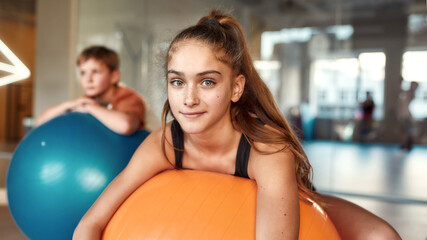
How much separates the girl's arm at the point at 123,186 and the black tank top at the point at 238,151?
46 mm

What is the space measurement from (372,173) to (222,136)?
10.9 feet

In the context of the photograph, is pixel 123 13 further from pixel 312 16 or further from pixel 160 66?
pixel 160 66

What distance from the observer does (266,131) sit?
3.90ft

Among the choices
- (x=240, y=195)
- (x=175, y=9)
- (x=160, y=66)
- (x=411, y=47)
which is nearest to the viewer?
(x=240, y=195)

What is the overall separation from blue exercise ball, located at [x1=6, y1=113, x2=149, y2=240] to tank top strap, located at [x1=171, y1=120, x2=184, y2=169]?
0.46 metres

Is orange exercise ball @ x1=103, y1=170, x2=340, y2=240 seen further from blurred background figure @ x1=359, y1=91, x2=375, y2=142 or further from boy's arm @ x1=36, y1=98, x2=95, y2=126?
blurred background figure @ x1=359, y1=91, x2=375, y2=142

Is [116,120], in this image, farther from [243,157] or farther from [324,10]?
[324,10]

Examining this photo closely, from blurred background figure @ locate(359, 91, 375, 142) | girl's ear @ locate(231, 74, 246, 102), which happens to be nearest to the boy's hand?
girl's ear @ locate(231, 74, 246, 102)

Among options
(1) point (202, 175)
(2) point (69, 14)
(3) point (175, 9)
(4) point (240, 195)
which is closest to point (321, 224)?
(4) point (240, 195)

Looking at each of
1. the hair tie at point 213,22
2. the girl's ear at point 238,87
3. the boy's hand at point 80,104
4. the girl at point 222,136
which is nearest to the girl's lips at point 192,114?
the girl at point 222,136

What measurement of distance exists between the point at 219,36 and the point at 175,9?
331 centimetres

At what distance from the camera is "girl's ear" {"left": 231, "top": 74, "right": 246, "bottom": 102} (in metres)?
1.21

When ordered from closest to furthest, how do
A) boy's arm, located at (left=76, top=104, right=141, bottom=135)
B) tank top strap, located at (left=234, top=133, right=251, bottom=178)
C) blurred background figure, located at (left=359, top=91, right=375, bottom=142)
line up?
1. tank top strap, located at (left=234, top=133, right=251, bottom=178)
2. boy's arm, located at (left=76, top=104, right=141, bottom=135)
3. blurred background figure, located at (left=359, top=91, right=375, bottom=142)

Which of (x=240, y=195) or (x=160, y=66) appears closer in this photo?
(x=240, y=195)
